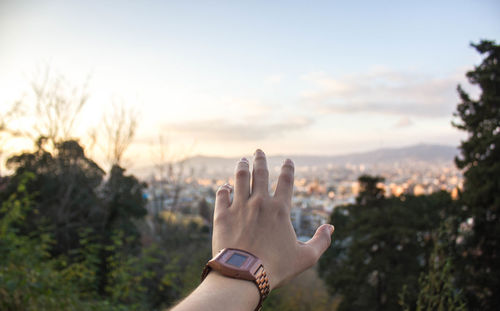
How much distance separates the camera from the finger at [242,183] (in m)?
0.94

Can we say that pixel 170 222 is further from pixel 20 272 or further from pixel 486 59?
pixel 486 59

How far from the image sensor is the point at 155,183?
402 inches

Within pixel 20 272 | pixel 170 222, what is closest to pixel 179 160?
pixel 170 222

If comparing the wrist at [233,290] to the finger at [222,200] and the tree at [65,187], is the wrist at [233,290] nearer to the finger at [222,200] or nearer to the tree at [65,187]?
the finger at [222,200]

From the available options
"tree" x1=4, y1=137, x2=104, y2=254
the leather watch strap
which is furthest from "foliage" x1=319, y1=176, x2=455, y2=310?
the leather watch strap

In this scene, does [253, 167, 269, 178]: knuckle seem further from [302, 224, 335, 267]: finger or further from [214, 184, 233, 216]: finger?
[302, 224, 335, 267]: finger

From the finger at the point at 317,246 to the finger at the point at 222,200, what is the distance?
10.5 inches

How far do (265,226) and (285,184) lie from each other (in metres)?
0.15

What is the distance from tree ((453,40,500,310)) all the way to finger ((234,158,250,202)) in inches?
415

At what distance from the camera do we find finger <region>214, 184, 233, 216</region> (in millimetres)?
954

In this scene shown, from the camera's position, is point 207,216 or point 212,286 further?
point 207,216

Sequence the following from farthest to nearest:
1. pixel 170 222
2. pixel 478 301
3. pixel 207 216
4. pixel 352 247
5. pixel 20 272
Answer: pixel 207 216 → pixel 352 247 → pixel 170 222 → pixel 478 301 → pixel 20 272

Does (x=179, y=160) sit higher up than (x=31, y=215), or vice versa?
(x=179, y=160)

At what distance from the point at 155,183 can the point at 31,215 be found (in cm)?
374
